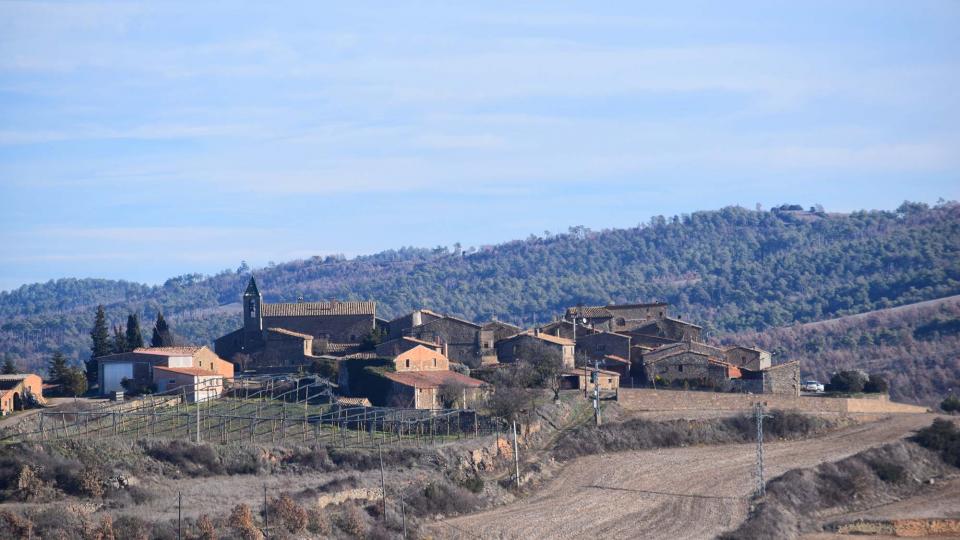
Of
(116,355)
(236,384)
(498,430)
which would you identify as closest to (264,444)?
(498,430)

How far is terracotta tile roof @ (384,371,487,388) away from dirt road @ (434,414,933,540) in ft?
27.0

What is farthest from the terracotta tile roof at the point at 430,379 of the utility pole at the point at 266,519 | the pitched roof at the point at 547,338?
the utility pole at the point at 266,519

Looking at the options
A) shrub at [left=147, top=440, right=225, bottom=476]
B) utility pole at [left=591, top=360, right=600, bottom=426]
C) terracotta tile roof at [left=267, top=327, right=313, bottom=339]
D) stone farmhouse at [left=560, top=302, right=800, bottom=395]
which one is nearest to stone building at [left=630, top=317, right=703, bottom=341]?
stone farmhouse at [left=560, top=302, right=800, bottom=395]

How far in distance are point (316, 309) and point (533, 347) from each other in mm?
11437

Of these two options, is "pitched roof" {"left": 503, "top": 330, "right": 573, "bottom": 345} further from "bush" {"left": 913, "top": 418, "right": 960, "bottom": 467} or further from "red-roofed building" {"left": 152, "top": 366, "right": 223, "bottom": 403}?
"bush" {"left": 913, "top": 418, "right": 960, "bottom": 467}

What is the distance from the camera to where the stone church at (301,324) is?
222 ft

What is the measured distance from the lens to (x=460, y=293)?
182 metres

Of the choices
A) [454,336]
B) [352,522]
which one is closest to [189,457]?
[352,522]

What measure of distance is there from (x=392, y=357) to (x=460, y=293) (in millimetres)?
121976

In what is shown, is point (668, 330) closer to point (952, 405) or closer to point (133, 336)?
point (952, 405)

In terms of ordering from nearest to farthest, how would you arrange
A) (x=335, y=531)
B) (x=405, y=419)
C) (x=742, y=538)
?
(x=335, y=531) → (x=742, y=538) → (x=405, y=419)

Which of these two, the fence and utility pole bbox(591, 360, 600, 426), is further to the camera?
utility pole bbox(591, 360, 600, 426)

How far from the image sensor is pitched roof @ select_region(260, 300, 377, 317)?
6950 centimetres

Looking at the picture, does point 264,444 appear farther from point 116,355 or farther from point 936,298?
point 936,298
